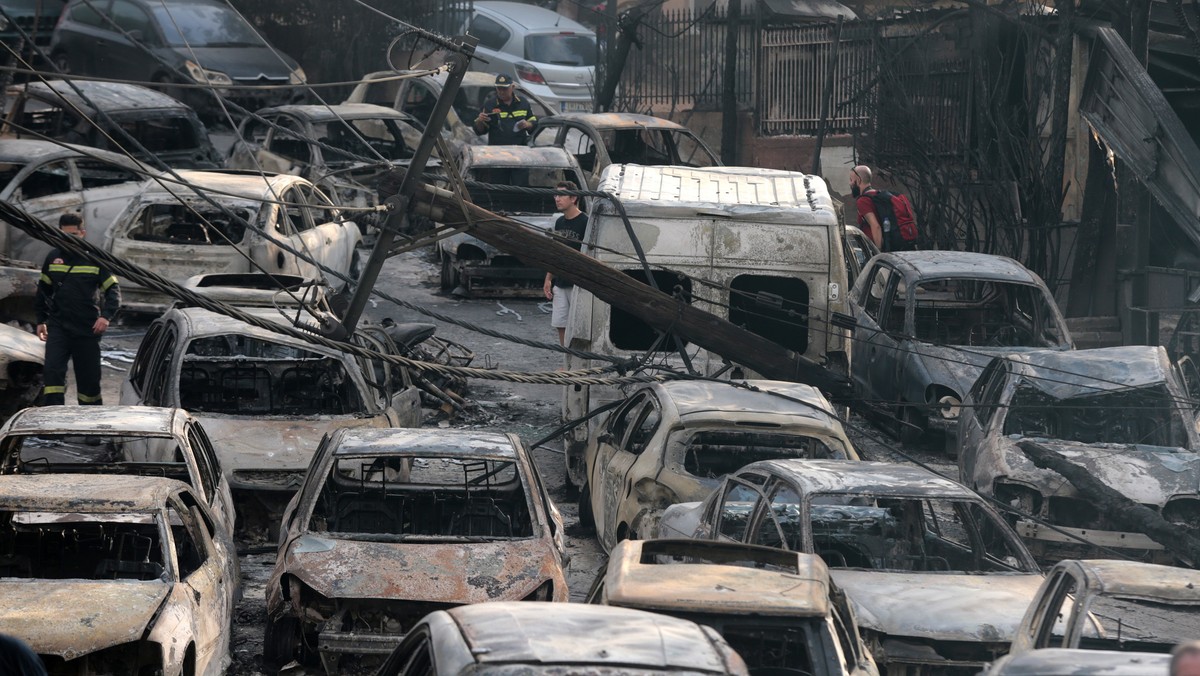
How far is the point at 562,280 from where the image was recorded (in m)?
14.0

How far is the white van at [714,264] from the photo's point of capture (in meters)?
12.3

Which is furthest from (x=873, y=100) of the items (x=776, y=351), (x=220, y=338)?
(x=220, y=338)

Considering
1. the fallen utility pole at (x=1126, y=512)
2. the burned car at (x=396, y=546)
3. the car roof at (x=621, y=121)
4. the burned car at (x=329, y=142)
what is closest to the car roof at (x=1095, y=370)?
the fallen utility pole at (x=1126, y=512)

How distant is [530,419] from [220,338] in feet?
11.7

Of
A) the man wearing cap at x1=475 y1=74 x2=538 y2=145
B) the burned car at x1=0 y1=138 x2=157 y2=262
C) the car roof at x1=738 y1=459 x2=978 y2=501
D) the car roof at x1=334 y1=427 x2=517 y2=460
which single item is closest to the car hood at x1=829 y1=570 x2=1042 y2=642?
the car roof at x1=738 y1=459 x2=978 y2=501

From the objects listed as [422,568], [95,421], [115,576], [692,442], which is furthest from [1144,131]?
[115,576]

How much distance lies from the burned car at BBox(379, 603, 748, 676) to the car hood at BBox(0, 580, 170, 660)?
87.5 inches

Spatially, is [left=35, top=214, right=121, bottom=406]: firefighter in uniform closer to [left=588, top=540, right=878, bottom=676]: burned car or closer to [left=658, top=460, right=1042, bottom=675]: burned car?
[left=658, top=460, right=1042, bottom=675]: burned car

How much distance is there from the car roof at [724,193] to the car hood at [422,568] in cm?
459

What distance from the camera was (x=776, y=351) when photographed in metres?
12.1

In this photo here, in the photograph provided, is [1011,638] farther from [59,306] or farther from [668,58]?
[668,58]

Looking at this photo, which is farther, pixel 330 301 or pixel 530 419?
pixel 530 419

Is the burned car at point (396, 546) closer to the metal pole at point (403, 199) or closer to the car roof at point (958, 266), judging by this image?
the metal pole at point (403, 199)

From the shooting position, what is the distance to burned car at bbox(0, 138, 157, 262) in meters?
17.0
